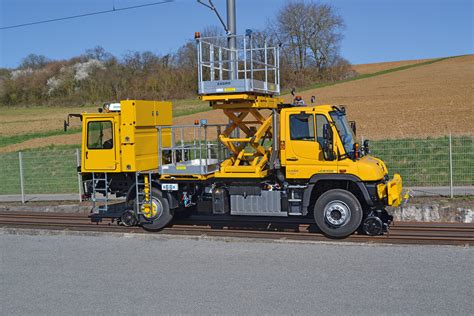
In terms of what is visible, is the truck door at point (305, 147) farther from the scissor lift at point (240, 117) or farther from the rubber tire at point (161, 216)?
the rubber tire at point (161, 216)

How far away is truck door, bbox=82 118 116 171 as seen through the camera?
497 inches

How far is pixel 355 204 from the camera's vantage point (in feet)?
35.8

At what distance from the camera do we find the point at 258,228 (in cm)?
1277

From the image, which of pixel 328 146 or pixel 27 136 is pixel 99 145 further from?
pixel 27 136

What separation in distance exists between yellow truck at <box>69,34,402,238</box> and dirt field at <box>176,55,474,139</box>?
14244 millimetres

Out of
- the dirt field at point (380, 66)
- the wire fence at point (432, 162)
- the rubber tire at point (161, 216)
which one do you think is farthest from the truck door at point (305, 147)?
the dirt field at point (380, 66)

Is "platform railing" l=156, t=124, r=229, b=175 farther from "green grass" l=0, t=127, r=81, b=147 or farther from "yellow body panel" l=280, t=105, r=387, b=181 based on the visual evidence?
"green grass" l=0, t=127, r=81, b=147

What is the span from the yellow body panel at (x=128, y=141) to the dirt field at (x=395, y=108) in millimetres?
14810

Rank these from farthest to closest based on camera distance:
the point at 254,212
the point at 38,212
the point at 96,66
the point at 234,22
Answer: the point at 96,66
the point at 38,212
the point at 234,22
the point at 254,212

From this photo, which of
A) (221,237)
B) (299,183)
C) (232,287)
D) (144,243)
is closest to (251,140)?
(299,183)

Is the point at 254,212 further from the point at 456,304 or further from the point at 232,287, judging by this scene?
the point at 456,304

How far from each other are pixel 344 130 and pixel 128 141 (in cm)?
481

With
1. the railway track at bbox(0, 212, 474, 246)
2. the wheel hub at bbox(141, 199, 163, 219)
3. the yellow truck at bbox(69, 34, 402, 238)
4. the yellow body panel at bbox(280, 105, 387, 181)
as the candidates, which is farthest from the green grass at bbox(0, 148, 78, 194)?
the yellow body panel at bbox(280, 105, 387, 181)

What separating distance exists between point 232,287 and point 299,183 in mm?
4004
